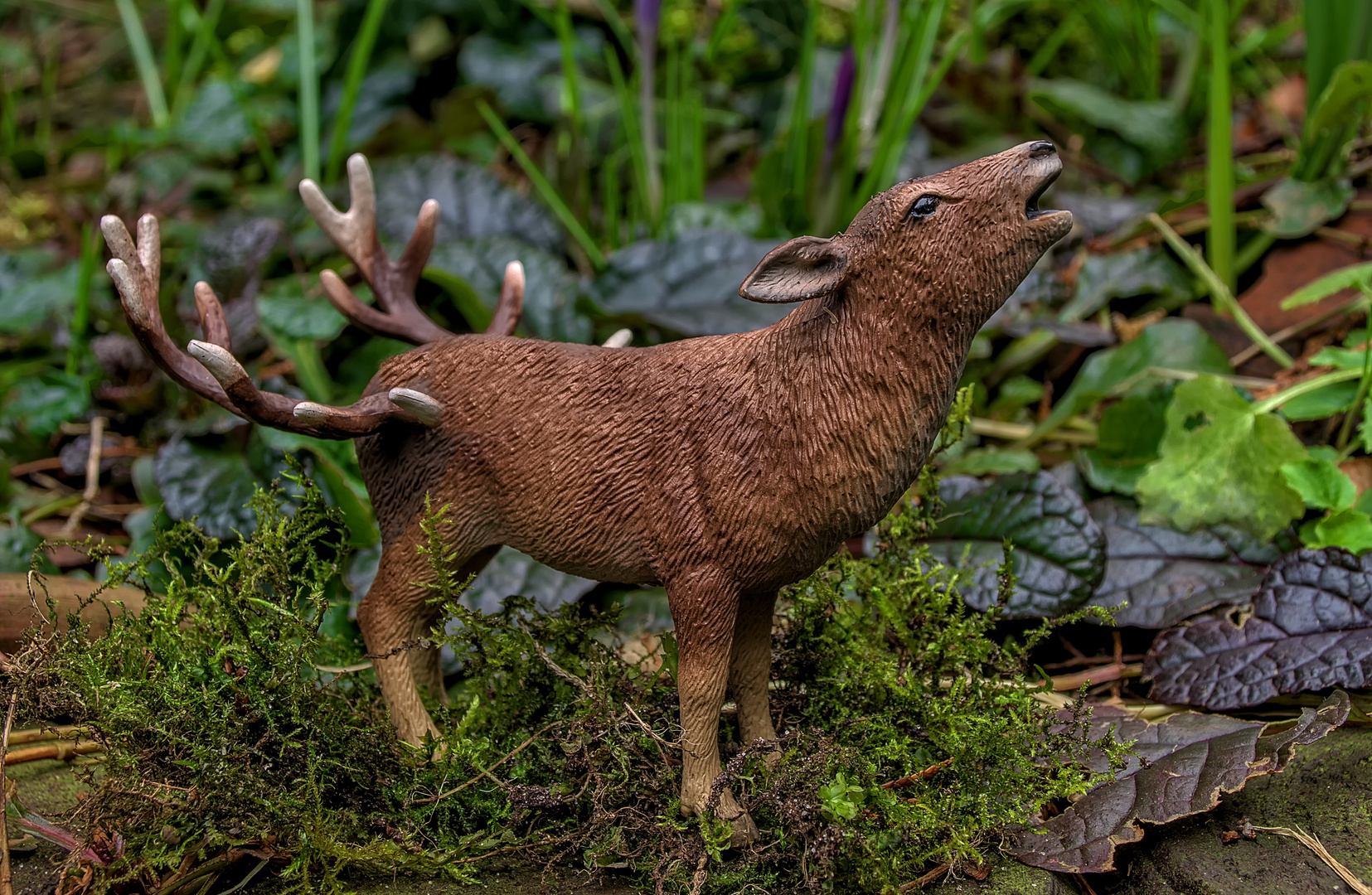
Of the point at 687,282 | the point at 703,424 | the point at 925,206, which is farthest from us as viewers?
the point at 687,282

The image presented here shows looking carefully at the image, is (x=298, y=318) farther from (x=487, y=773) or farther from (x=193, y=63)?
(x=193, y=63)

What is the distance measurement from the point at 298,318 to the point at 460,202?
86cm

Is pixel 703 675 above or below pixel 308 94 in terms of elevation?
below

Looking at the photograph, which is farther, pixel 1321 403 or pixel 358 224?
pixel 1321 403

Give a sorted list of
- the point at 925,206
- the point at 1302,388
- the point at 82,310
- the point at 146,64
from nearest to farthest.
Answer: the point at 925,206
the point at 1302,388
the point at 82,310
the point at 146,64

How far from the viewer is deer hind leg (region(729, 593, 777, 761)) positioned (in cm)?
158

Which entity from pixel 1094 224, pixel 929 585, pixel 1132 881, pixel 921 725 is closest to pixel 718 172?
pixel 1094 224

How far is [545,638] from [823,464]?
60cm

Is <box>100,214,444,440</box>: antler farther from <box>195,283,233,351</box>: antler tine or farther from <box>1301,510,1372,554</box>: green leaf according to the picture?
<box>1301,510,1372,554</box>: green leaf

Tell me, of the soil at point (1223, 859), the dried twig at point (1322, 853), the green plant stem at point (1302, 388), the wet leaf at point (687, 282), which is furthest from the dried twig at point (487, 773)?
the green plant stem at point (1302, 388)

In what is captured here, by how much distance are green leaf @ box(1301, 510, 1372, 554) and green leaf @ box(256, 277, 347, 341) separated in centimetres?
216

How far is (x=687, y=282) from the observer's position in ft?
9.02

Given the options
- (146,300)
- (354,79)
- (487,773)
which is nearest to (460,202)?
(354,79)

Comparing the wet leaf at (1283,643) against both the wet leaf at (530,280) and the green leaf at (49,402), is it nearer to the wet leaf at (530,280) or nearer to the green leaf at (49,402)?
the wet leaf at (530,280)
